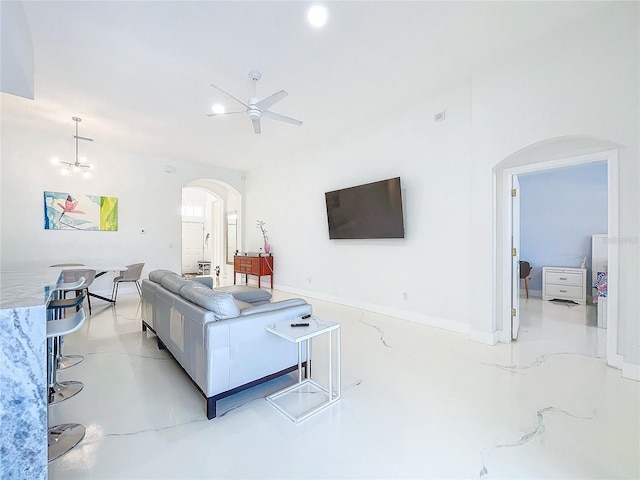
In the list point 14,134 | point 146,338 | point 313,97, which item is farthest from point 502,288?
point 14,134

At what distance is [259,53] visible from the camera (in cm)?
293

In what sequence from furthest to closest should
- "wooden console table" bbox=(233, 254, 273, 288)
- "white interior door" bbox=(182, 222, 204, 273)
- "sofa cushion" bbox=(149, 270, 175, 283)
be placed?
"white interior door" bbox=(182, 222, 204, 273) < "wooden console table" bbox=(233, 254, 273, 288) < "sofa cushion" bbox=(149, 270, 175, 283)

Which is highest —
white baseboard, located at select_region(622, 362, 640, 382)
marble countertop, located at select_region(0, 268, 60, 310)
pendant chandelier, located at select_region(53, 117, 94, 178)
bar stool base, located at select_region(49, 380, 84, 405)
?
pendant chandelier, located at select_region(53, 117, 94, 178)

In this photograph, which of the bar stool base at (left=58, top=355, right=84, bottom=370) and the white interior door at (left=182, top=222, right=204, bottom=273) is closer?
the bar stool base at (left=58, top=355, right=84, bottom=370)

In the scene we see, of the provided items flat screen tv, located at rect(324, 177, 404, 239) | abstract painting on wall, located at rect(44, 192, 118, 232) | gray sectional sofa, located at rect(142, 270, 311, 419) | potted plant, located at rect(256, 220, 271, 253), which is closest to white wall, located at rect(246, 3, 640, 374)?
flat screen tv, located at rect(324, 177, 404, 239)

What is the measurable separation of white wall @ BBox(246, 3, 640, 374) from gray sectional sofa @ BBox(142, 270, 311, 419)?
2.19 meters

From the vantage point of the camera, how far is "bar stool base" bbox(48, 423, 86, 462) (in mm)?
1618

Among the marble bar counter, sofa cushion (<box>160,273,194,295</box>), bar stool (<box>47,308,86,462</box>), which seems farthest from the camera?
sofa cushion (<box>160,273,194,295</box>)

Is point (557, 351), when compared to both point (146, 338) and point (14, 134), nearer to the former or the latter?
point (146, 338)

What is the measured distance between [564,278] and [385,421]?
554 centimetres

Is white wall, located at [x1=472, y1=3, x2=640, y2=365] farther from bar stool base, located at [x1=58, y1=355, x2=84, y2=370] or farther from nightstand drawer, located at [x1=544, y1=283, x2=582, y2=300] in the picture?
bar stool base, located at [x1=58, y1=355, x2=84, y2=370]

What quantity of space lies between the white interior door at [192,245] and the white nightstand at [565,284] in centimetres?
1001

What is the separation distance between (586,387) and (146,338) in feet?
14.6

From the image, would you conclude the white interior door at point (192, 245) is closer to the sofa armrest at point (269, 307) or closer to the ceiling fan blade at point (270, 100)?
the ceiling fan blade at point (270, 100)
